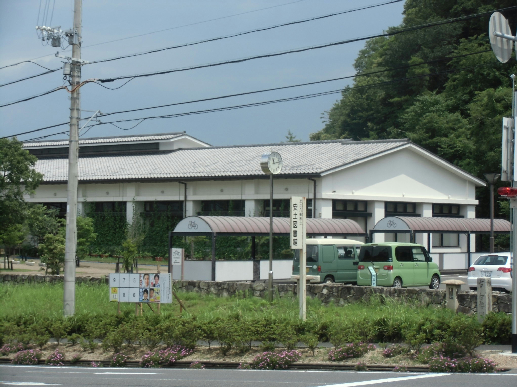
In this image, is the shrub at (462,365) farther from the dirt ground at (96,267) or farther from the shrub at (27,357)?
the dirt ground at (96,267)

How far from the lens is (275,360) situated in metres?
12.5

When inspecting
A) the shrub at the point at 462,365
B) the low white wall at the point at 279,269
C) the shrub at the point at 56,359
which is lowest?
the shrub at the point at 56,359

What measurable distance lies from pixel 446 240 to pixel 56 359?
34.6m

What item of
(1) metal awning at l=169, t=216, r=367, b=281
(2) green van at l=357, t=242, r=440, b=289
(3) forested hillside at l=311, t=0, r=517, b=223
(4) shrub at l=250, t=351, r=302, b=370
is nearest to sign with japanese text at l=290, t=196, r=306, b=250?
(4) shrub at l=250, t=351, r=302, b=370

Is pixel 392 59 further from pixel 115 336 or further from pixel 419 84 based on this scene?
pixel 115 336

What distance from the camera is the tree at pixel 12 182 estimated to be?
114 feet

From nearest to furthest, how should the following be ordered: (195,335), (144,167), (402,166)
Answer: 1. (195,335)
2. (402,166)
3. (144,167)

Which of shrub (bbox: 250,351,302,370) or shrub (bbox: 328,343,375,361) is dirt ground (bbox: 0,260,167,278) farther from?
shrub (bbox: 328,343,375,361)

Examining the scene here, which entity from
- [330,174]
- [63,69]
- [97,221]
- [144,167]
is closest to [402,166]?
[330,174]

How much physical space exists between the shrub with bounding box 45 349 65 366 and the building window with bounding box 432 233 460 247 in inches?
1297

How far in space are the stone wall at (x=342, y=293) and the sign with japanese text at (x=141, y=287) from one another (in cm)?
447

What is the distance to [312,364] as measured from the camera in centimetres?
1246

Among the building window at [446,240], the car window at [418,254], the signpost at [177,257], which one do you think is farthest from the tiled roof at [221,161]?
the signpost at [177,257]

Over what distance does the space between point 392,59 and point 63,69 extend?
52.6 metres
